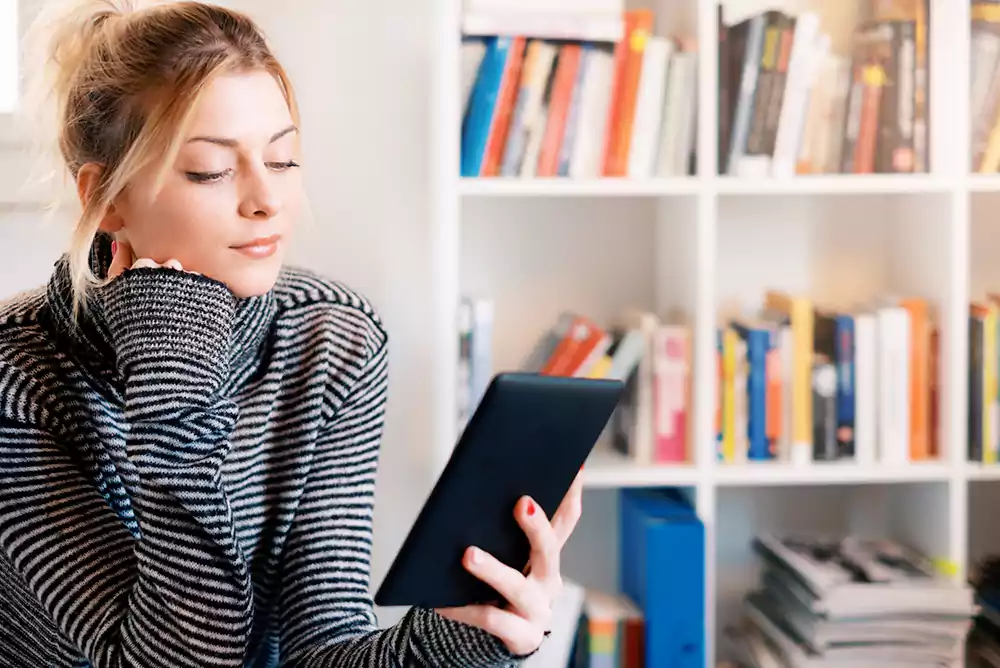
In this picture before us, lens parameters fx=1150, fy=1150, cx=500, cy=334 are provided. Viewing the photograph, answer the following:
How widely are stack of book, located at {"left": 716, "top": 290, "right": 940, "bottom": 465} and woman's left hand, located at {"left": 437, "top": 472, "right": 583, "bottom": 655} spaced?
701 millimetres

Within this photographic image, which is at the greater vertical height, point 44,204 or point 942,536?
point 44,204

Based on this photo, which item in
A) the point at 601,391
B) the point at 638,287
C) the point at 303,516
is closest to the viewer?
the point at 601,391

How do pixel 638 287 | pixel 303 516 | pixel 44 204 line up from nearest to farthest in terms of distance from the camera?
pixel 303 516 → pixel 44 204 → pixel 638 287

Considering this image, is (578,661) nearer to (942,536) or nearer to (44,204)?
(942,536)

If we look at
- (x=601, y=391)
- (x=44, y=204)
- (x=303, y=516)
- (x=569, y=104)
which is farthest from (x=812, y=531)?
(x=44, y=204)

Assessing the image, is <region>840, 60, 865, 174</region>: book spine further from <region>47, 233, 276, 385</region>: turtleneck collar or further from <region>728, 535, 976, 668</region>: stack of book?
<region>47, 233, 276, 385</region>: turtleneck collar

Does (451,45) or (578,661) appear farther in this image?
(578,661)

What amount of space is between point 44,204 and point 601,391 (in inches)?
36.4

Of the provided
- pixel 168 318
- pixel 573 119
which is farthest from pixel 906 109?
pixel 168 318

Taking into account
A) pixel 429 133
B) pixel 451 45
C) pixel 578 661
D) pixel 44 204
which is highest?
pixel 451 45

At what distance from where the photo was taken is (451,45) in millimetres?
1557

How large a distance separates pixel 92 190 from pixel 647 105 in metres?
0.80

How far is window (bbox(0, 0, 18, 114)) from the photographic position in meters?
1.56

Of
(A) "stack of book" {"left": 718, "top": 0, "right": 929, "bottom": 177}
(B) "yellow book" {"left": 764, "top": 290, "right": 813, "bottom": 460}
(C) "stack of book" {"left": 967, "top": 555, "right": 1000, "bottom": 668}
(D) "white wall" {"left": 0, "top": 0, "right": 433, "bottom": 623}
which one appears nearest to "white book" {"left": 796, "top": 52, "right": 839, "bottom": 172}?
(A) "stack of book" {"left": 718, "top": 0, "right": 929, "bottom": 177}
